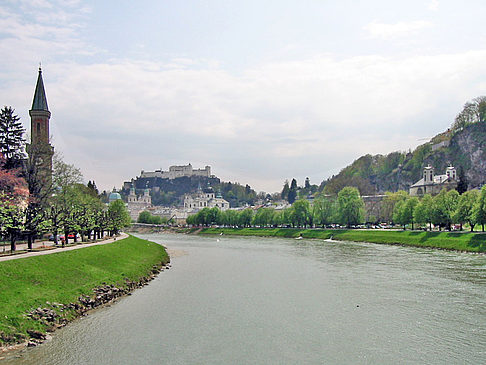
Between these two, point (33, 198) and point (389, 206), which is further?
point (389, 206)

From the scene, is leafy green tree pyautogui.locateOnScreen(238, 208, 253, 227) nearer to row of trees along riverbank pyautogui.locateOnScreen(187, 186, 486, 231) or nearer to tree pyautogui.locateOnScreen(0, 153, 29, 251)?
row of trees along riverbank pyautogui.locateOnScreen(187, 186, 486, 231)

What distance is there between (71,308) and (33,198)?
26.9 meters

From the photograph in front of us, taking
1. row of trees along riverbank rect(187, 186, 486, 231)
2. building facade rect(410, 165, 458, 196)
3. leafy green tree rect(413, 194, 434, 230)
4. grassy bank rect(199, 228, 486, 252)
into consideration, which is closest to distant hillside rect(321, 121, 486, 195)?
building facade rect(410, 165, 458, 196)

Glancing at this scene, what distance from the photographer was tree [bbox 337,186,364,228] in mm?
101625

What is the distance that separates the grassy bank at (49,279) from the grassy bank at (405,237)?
40.6m

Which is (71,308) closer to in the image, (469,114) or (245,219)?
(245,219)

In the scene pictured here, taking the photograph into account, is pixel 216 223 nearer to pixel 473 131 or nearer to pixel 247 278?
pixel 473 131

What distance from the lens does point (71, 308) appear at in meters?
27.2

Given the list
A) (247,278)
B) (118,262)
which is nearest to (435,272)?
(247,278)

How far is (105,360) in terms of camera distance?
20625mm

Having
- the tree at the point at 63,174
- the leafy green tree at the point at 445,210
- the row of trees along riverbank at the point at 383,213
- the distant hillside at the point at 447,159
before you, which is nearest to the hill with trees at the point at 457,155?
the distant hillside at the point at 447,159

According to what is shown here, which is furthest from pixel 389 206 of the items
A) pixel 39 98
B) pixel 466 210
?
pixel 39 98

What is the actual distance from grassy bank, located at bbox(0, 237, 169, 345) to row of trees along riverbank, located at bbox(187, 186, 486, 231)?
160 ft

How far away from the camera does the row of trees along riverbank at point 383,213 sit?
7156 centimetres
